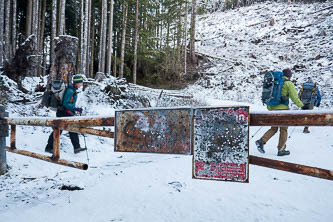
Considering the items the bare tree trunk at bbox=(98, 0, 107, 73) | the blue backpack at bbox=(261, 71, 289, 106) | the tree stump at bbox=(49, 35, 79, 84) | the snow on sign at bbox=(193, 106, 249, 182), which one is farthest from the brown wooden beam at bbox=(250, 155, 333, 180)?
the bare tree trunk at bbox=(98, 0, 107, 73)

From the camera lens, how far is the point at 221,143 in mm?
1851

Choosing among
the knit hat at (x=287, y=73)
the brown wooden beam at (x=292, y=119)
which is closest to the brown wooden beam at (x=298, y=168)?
the brown wooden beam at (x=292, y=119)

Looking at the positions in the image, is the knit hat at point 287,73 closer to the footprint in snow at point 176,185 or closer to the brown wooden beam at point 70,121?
the footprint in snow at point 176,185

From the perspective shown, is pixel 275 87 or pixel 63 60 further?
pixel 63 60

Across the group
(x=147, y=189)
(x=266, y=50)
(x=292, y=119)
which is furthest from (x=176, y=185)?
(x=266, y=50)

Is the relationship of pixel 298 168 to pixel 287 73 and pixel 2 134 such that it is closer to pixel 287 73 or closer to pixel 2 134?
pixel 2 134

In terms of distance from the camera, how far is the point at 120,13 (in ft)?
68.0

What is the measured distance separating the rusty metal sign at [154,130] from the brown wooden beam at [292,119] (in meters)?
0.58

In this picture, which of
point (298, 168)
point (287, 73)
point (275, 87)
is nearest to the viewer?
point (298, 168)

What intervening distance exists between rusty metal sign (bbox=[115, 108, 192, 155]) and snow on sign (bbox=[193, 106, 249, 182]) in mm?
101

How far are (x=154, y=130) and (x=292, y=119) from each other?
1.17m

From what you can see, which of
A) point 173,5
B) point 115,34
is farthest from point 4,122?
point 173,5

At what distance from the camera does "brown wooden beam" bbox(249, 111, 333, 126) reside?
1.56m

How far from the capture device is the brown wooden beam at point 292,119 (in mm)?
1556
